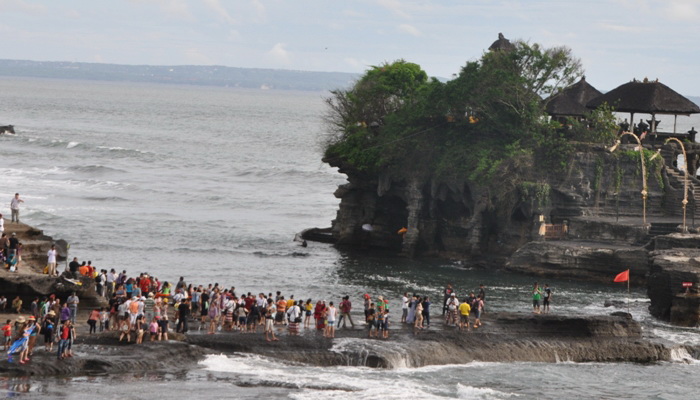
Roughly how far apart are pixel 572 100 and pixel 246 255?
22.8m

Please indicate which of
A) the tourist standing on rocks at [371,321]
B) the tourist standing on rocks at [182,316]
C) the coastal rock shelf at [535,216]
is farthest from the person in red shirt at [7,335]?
the coastal rock shelf at [535,216]

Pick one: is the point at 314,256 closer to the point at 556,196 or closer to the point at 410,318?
the point at 556,196

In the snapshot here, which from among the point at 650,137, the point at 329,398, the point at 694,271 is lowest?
the point at 329,398

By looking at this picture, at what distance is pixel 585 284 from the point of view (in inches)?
2426

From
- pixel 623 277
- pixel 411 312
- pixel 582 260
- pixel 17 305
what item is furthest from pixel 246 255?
pixel 17 305

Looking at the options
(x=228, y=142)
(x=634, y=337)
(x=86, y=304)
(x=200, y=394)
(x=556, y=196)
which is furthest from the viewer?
(x=228, y=142)

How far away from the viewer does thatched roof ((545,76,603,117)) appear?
7250cm

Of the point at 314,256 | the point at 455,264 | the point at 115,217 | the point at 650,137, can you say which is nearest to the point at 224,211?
the point at 115,217

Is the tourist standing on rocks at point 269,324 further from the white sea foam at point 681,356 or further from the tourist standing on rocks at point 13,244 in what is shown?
the white sea foam at point 681,356

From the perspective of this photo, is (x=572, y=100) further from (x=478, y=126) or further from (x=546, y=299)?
(x=546, y=299)

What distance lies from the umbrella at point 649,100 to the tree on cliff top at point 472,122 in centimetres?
343

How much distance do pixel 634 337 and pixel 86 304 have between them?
22.3 meters

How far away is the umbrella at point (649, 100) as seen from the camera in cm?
6825

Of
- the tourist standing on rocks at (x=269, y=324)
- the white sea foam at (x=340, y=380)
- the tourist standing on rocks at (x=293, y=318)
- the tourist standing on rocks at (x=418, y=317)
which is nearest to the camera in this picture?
the white sea foam at (x=340, y=380)
